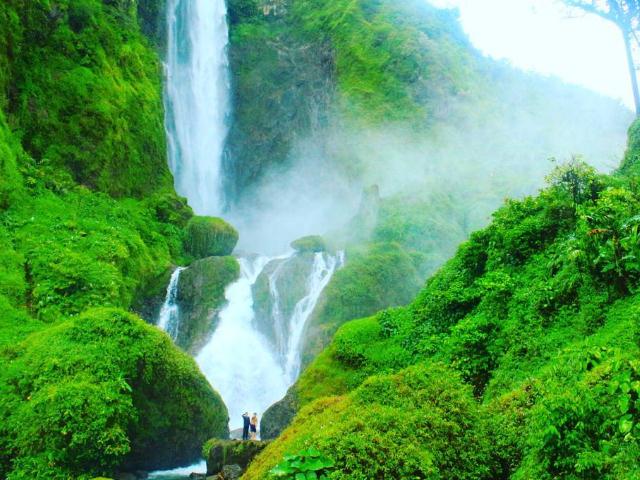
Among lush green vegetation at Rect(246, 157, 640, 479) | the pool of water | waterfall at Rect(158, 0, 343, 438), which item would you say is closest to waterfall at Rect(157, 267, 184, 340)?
waterfall at Rect(158, 0, 343, 438)

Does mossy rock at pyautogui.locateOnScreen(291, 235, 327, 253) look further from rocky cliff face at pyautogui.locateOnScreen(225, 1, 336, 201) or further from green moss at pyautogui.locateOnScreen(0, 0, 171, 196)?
rocky cliff face at pyautogui.locateOnScreen(225, 1, 336, 201)

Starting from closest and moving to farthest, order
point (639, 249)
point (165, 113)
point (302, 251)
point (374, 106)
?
point (639, 249)
point (302, 251)
point (165, 113)
point (374, 106)

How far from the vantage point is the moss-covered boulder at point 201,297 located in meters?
20.9

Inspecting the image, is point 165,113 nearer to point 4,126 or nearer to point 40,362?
point 4,126

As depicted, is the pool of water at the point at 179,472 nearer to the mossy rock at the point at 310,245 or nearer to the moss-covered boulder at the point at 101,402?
the moss-covered boulder at the point at 101,402

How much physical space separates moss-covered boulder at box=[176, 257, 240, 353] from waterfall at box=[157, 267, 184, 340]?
170mm

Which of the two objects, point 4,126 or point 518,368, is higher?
point 4,126

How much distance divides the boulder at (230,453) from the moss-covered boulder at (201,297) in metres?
8.63

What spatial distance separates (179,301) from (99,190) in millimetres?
7029

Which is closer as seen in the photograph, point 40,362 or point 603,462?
point 603,462

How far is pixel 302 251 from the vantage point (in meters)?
26.1

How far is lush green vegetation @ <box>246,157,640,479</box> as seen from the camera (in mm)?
4484

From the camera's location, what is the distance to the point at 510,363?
26.7 feet

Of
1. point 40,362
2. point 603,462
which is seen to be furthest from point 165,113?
point 603,462
